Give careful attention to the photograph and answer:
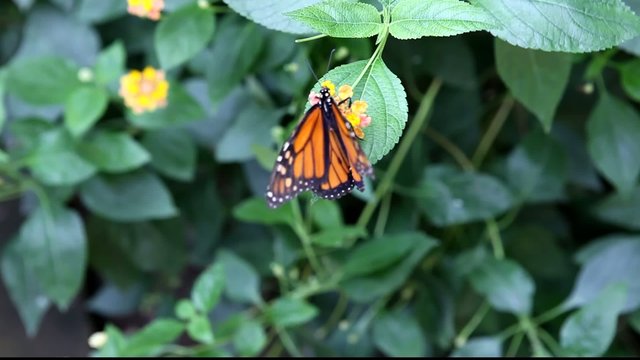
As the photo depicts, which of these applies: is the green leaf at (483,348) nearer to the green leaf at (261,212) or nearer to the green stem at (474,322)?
the green stem at (474,322)

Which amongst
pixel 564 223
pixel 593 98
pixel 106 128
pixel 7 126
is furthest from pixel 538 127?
pixel 7 126

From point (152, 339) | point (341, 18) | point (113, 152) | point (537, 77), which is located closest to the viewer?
point (341, 18)

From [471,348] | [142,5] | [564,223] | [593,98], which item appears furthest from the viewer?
[564,223]

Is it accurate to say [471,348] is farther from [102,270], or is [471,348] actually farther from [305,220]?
[102,270]

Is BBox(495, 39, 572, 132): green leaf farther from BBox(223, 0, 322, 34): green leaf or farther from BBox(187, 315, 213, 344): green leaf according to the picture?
BBox(187, 315, 213, 344): green leaf

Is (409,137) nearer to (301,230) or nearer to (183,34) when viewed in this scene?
(301,230)

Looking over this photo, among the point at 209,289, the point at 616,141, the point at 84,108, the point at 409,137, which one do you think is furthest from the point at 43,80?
the point at 616,141

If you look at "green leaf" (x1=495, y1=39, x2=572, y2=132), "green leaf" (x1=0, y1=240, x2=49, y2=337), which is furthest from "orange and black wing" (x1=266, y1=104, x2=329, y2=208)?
"green leaf" (x1=0, y1=240, x2=49, y2=337)
